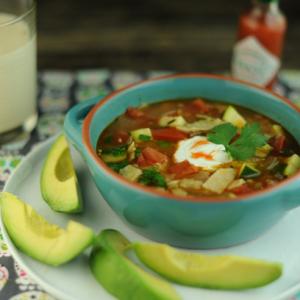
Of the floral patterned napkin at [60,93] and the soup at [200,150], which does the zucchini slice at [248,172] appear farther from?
the floral patterned napkin at [60,93]

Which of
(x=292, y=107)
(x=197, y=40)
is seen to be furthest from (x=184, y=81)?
(x=197, y=40)

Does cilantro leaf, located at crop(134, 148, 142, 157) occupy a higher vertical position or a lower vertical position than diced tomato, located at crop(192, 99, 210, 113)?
higher

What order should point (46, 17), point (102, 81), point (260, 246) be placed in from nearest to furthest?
point (260, 246) < point (102, 81) < point (46, 17)

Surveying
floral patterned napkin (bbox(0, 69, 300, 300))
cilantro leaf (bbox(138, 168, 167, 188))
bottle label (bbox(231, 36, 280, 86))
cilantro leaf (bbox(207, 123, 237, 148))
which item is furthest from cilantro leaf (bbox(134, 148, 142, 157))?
bottle label (bbox(231, 36, 280, 86))

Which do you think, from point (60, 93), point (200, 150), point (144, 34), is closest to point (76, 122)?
point (200, 150)

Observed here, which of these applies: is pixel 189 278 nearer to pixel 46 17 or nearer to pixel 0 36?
pixel 0 36

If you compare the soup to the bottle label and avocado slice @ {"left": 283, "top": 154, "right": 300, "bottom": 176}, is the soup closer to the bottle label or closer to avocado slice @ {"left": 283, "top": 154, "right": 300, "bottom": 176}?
Answer: avocado slice @ {"left": 283, "top": 154, "right": 300, "bottom": 176}
